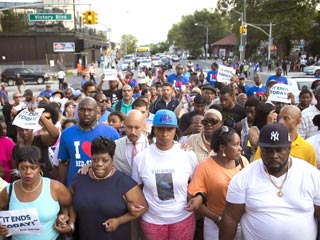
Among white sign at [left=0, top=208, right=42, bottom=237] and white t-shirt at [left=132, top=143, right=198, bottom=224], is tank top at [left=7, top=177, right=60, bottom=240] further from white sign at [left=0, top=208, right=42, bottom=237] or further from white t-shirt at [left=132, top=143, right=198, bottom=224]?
white t-shirt at [left=132, top=143, right=198, bottom=224]

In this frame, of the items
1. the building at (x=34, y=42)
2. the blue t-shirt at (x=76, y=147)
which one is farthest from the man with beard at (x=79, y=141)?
the building at (x=34, y=42)

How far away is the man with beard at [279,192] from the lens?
2756 mm

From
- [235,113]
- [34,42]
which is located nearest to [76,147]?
[235,113]

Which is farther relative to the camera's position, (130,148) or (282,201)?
(130,148)

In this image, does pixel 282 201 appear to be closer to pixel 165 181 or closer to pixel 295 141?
pixel 165 181

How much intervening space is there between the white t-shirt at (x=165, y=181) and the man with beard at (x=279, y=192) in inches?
29.0

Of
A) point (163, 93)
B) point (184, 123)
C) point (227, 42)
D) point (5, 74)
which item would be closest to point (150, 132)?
point (184, 123)

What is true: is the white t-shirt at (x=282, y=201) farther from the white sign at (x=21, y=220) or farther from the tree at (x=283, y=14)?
the tree at (x=283, y=14)

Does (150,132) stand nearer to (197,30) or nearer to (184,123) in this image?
(184,123)

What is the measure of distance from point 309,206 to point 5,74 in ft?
110

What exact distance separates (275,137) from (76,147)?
7.22ft

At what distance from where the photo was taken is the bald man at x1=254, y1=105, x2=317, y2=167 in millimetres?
3736

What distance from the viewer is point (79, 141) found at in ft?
13.4

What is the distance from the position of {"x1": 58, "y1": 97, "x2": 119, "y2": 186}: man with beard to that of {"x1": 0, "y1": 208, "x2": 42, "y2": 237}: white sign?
3.02 feet
